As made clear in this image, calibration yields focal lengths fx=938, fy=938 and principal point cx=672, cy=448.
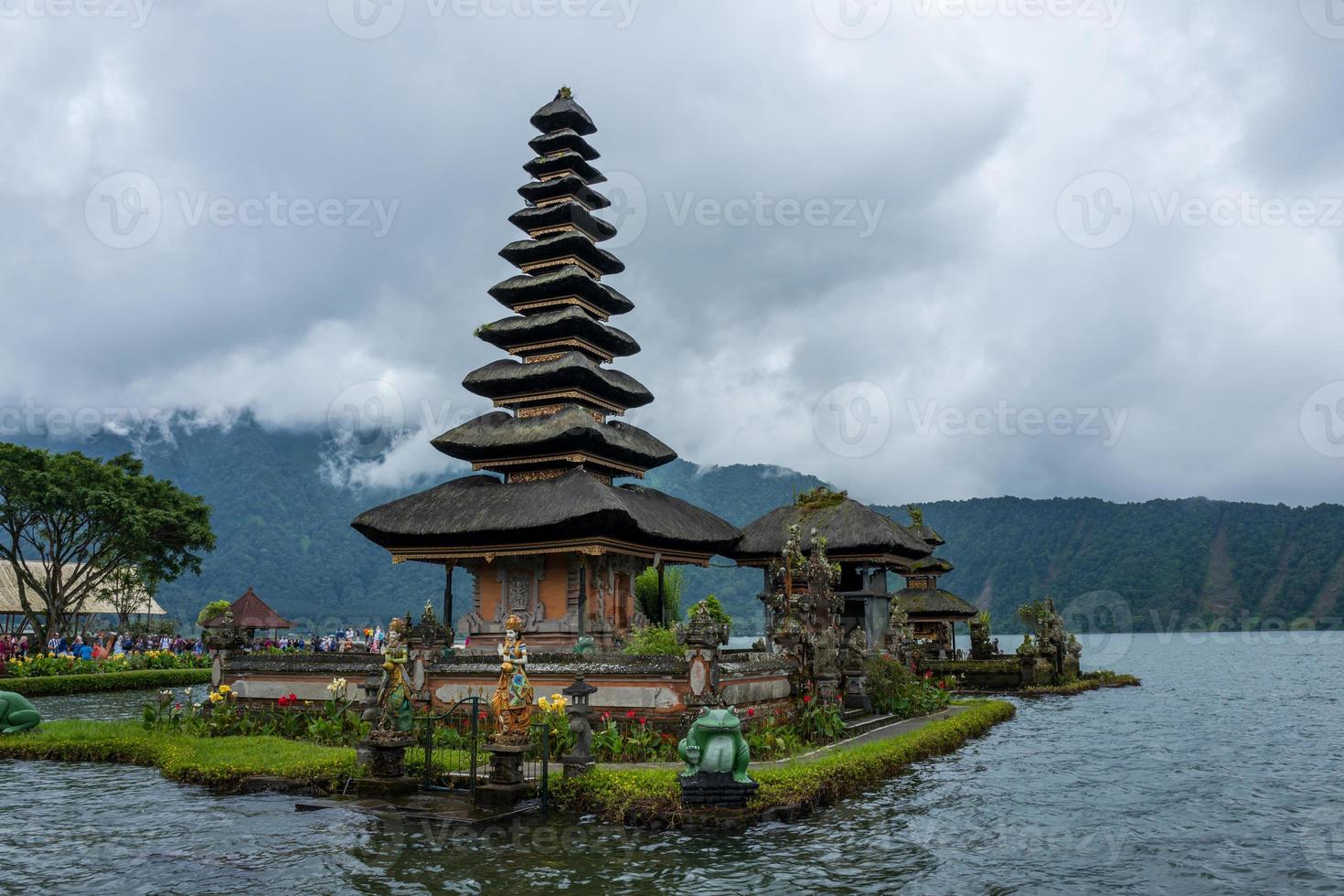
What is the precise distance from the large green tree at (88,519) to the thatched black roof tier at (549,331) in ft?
75.6

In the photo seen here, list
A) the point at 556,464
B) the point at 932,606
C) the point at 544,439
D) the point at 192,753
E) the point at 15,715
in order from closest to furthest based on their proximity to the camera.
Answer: the point at 192,753
the point at 15,715
the point at 544,439
the point at 556,464
the point at 932,606

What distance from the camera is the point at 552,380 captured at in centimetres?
3130

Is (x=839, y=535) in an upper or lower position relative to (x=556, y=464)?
lower

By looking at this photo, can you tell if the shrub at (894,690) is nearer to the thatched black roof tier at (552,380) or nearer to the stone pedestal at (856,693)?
the stone pedestal at (856,693)

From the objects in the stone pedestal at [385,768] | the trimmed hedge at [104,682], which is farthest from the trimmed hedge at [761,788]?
the trimmed hedge at [104,682]

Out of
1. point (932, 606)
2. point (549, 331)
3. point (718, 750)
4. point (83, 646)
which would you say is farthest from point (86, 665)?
point (932, 606)

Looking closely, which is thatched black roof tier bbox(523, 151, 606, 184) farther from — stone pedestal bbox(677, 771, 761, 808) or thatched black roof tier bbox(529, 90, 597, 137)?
stone pedestal bbox(677, 771, 761, 808)

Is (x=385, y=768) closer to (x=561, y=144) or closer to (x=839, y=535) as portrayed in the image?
(x=839, y=535)

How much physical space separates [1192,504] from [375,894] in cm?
15482

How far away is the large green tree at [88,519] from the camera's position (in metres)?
42.2

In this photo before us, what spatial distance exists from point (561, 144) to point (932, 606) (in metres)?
31.4

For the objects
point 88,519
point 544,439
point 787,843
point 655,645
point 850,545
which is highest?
point 544,439

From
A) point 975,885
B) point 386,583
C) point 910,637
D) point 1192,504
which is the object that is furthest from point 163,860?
point 386,583

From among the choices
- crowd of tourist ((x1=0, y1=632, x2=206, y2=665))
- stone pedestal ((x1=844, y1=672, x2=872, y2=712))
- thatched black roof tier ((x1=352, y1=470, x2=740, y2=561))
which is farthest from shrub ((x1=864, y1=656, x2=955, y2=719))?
crowd of tourist ((x1=0, y1=632, x2=206, y2=665))
